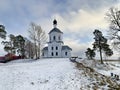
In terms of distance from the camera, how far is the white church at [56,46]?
237 feet

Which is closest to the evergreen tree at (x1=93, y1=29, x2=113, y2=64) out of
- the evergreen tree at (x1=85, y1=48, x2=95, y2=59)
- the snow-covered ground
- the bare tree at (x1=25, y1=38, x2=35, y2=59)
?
the evergreen tree at (x1=85, y1=48, x2=95, y2=59)

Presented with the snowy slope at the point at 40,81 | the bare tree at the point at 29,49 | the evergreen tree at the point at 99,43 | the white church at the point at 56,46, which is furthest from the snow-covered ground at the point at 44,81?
the bare tree at the point at 29,49

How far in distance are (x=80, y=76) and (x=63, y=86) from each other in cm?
395

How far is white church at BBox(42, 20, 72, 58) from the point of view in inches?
2849

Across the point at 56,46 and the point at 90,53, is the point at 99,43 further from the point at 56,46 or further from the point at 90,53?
the point at 56,46

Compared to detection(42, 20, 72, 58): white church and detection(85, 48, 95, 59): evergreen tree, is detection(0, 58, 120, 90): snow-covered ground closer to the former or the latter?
detection(85, 48, 95, 59): evergreen tree

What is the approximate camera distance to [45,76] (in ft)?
80.1

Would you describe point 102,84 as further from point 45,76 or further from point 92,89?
point 45,76

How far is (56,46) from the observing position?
72500 millimetres

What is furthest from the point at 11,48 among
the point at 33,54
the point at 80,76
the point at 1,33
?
the point at 80,76

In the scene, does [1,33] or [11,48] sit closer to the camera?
[1,33]

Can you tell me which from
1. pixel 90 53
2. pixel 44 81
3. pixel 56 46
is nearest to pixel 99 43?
pixel 90 53

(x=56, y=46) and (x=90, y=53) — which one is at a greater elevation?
(x=56, y=46)

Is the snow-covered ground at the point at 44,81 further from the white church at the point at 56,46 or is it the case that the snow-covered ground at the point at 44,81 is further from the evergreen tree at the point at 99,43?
the white church at the point at 56,46
